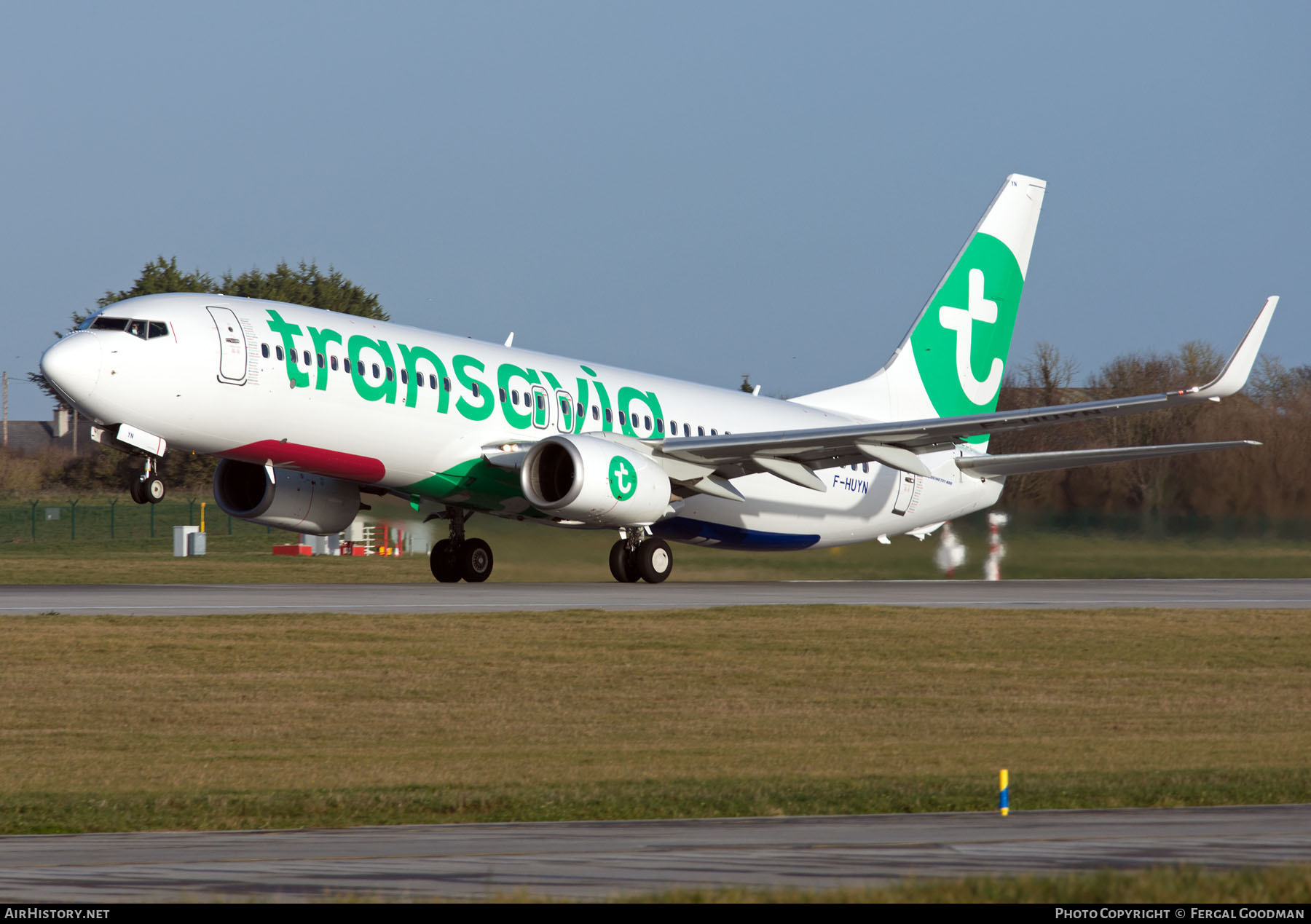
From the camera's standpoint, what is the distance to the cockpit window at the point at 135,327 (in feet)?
91.4

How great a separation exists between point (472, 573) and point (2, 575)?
14207 millimetres

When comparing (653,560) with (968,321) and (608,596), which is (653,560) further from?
(968,321)

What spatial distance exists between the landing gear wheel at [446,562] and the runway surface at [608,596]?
0.63m

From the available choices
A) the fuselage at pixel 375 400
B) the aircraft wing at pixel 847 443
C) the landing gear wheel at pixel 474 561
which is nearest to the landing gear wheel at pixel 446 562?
the landing gear wheel at pixel 474 561

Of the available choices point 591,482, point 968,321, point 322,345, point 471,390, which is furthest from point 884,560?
point 322,345

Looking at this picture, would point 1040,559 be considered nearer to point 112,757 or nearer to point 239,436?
point 239,436

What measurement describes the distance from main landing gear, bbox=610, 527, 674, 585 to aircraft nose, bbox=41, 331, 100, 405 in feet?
36.7

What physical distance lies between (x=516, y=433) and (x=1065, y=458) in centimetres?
1203

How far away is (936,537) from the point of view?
132ft

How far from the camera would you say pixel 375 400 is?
2958 centimetres

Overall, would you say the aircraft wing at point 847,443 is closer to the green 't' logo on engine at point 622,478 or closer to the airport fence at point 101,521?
the green 't' logo on engine at point 622,478

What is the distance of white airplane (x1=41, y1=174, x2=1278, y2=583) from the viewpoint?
91.8ft
